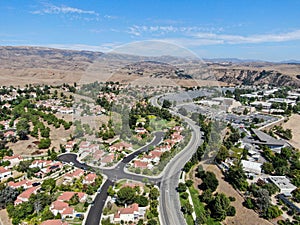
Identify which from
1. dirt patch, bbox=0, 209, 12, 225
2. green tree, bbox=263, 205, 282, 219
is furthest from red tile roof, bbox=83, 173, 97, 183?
green tree, bbox=263, 205, 282, 219

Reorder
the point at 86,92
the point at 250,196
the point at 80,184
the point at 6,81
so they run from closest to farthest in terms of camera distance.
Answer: the point at 250,196, the point at 80,184, the point at 86,92, the point at 6,81

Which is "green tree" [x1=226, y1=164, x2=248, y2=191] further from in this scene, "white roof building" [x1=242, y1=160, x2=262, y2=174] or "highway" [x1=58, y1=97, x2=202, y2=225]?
"highway" [x1=58, y1=97, x2=202, y2=225]

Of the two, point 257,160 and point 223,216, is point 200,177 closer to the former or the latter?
point 223,216

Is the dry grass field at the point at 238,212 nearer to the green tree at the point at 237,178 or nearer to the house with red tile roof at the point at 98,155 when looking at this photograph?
the green tree at the point at 237,178

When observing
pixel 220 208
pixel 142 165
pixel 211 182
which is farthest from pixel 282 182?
pixel 142 165

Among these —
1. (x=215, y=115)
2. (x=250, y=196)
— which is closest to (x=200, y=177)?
(x=250, y=196)

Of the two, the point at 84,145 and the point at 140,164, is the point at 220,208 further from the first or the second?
the point at 84,145

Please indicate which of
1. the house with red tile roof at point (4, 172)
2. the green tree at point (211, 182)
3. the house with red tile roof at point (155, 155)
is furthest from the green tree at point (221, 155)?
the house with red tile roof at point (4, 172)
